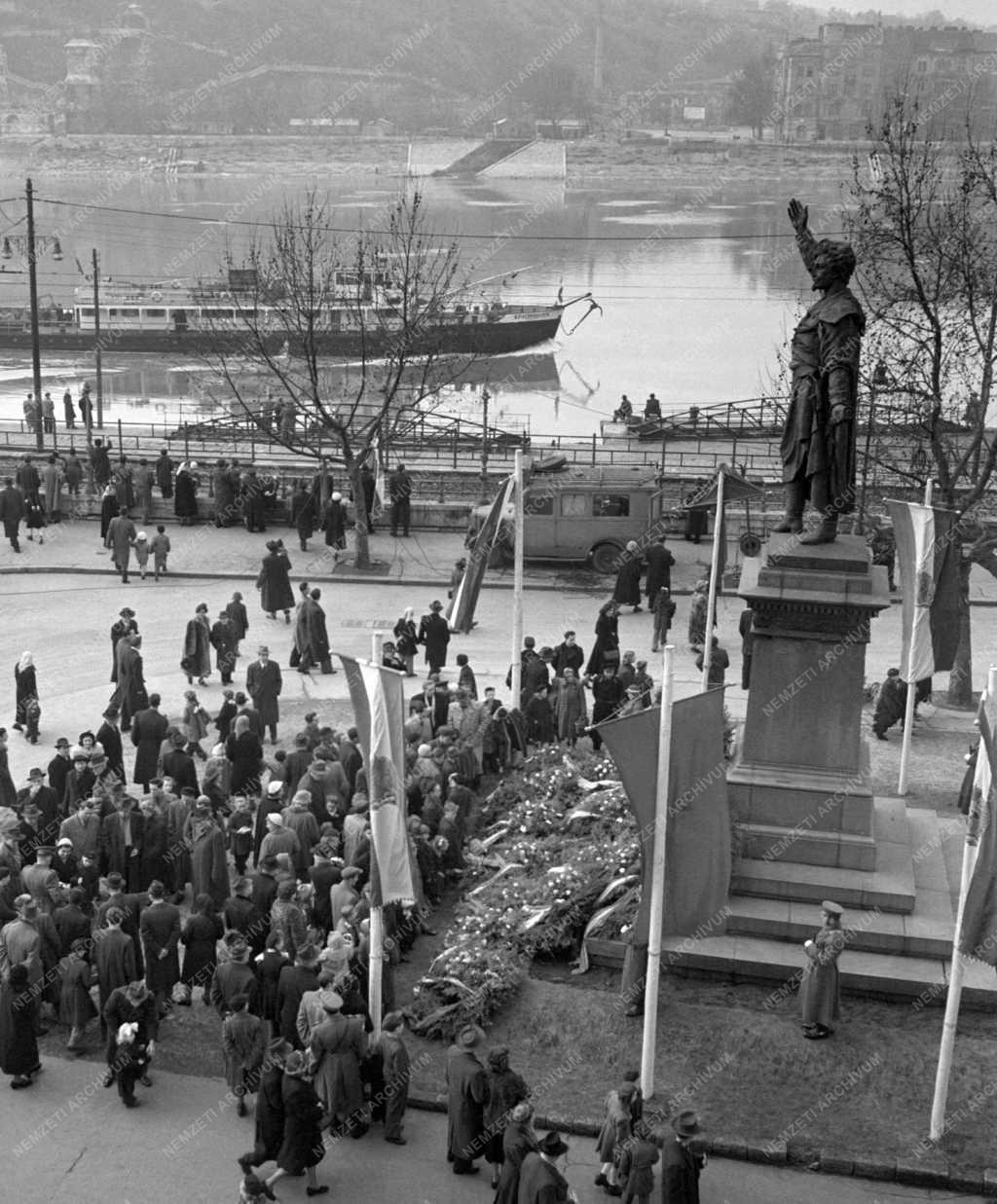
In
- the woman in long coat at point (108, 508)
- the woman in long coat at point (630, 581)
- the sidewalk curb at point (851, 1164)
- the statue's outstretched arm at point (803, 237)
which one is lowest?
the sidewalk curb at point (851, 1164)

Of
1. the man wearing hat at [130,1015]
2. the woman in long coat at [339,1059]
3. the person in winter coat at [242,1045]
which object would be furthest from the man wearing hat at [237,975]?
the woman in long coat at [339,1059]

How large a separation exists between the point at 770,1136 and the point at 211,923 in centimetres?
495

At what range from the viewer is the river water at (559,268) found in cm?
6544

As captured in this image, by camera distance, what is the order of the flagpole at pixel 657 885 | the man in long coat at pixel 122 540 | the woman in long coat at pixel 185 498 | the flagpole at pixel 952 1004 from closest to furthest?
the flagpole at pixel 952 1004 < the flagpole at pixel 657 885 < the man in long coat at pixel 122 540 < the woman in long coat at pixel 185 498

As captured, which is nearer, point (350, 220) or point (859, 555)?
point (859, 555)

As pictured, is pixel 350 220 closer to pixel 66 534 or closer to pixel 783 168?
pixel 783 168

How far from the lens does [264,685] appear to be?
20234 mm

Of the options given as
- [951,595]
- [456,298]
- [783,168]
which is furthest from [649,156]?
[951,595]

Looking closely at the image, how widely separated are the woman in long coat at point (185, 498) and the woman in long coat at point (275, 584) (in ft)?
21.3

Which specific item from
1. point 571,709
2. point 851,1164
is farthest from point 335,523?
point 851,1164

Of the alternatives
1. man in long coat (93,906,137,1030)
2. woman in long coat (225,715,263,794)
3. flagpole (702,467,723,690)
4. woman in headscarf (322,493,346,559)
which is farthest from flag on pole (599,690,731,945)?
woman in headscarf (322,493,346,559)

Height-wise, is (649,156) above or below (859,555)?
above

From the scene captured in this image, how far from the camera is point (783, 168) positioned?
565 feet

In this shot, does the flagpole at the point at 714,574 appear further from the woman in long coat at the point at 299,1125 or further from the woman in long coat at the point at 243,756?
the woman in long coat at the point at 299,1125
